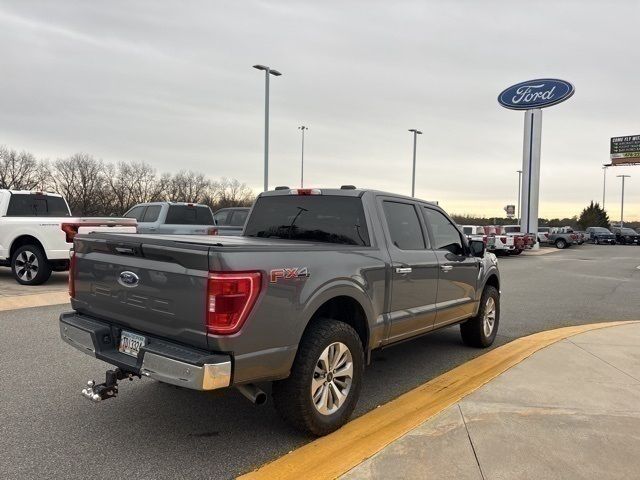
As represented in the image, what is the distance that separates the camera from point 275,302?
3.23 m

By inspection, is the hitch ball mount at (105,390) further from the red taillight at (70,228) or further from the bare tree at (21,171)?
the bare tree at (21,171)

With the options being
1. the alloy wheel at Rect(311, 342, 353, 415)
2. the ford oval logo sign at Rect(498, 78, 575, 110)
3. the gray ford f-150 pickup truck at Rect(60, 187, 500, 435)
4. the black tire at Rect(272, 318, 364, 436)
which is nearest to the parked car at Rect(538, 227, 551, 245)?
the ford oval logo sign at Rect(498, 78, 575, 110)

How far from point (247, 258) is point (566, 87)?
121 feet

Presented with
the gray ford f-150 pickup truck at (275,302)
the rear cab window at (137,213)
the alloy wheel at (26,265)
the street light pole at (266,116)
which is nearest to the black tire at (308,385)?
the gray ford f-150 pickup truck at (275,302)

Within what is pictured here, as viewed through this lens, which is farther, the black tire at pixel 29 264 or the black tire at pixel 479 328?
the black tire at pixel 29 264

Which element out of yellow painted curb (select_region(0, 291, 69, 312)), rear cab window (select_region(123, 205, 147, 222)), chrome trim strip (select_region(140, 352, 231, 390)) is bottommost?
yellow painted curb (select_region(0, 291, 69, 312))

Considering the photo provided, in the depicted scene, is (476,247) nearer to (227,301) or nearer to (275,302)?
(275,302)

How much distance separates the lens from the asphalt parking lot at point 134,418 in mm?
3256

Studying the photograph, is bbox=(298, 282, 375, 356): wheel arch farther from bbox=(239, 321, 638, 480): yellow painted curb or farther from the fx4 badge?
bbox=(239, 321, 638, 480): yellow painted curb

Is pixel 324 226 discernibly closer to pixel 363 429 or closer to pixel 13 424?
pixel 363 429

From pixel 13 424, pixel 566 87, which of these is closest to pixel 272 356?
pixel 13 424

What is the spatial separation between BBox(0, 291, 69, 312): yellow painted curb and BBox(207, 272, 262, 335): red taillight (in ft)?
22.0

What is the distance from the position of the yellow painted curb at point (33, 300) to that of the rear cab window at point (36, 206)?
2608 mm

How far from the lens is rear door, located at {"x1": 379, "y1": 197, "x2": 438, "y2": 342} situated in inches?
177
